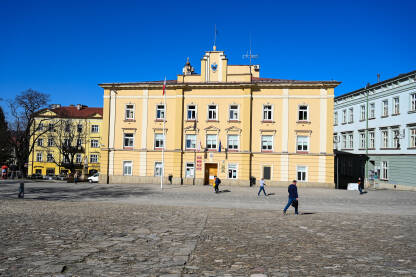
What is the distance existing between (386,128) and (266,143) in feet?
47.7

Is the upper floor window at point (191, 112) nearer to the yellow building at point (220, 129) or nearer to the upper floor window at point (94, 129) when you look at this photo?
the yellow building at point (220, 129)

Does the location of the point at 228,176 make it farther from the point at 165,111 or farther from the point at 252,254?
the point at 252,254

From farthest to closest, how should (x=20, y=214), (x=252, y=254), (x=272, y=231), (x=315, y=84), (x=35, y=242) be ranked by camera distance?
1. (x=315, y=84)
2. (x=20, y=214)
3. (x=272, y=231)
4. (x=35, y=242)
5. (x=252, y=254)

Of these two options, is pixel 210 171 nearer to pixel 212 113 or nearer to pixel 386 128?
pixel 212 113

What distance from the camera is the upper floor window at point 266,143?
3381cm

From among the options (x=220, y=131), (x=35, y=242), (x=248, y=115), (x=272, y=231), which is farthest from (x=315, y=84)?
(x=35, y=242)

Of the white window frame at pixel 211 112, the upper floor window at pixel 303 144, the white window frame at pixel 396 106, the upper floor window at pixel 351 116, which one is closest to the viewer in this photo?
the upper floor window at pixel 303 144

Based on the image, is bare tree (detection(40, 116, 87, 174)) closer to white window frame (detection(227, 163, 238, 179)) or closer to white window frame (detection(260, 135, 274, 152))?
white window frame (detection(227, 163, 238, 179))

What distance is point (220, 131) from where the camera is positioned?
3459 centimetres

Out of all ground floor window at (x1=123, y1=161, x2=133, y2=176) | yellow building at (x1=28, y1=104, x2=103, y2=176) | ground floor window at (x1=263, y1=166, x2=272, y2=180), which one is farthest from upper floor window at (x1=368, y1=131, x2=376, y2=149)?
yellow building at (x1=28, y1=104, x2=103, y2=176)

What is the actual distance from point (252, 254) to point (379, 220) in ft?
30.9

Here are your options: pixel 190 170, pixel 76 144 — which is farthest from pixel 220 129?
pixel 76 144

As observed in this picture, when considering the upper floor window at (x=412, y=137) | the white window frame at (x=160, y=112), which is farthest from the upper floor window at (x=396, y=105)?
the white window frame at (x=160, y=112)

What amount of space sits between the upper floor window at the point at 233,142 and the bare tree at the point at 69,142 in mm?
38166
